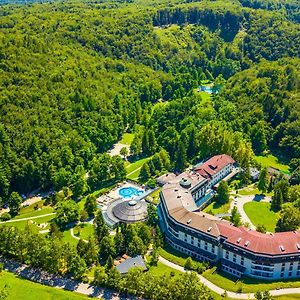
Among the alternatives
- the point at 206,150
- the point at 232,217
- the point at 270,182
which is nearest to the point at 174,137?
the point at 206,150

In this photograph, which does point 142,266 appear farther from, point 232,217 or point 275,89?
point 275,89

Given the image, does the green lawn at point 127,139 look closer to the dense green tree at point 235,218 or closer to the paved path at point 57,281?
the dense green tree at point 235,218

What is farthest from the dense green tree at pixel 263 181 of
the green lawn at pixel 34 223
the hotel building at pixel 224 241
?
the green lawn at pixel 34 223

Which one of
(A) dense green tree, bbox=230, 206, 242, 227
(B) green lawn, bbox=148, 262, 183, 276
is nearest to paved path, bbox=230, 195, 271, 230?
(A) dense green tree, bbox=230, 206, 242, 227

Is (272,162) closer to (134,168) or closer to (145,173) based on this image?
(145,173)

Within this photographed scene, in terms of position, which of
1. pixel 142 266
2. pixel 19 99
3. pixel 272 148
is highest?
pixel 19 99

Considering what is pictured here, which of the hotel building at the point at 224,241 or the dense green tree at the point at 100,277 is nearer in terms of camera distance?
the dense green tree at the point at 100,277

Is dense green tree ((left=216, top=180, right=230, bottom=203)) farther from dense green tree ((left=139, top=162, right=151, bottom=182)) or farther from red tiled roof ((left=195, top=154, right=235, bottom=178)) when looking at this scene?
dense green tree ((left=139, top=162, right=151, bottom=182))
